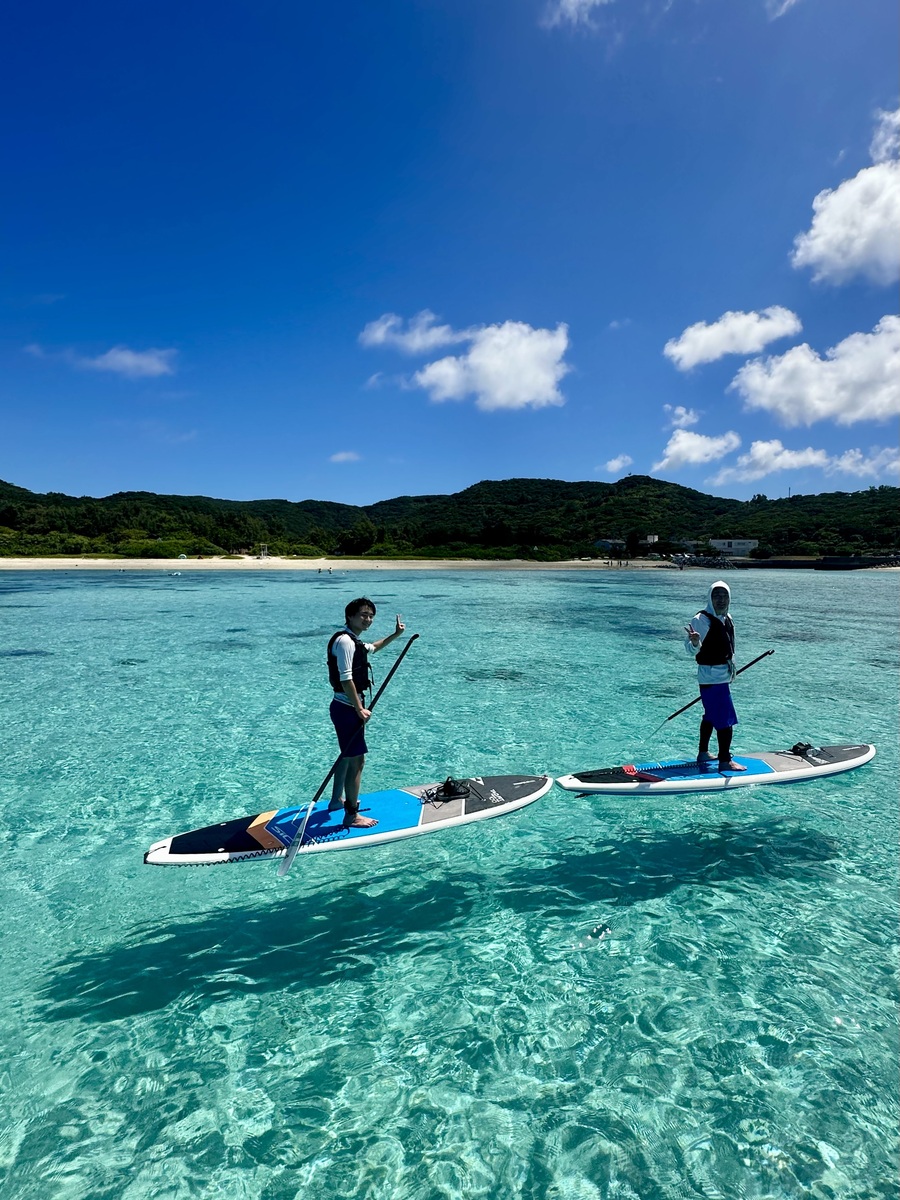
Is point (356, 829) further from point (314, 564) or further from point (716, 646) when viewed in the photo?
point (314, 564)

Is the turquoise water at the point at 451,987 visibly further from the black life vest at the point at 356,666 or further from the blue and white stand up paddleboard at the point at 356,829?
the black life vest at the point at 356,666

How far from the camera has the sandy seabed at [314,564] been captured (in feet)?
256

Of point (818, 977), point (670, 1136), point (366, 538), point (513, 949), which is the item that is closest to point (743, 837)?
point (818, 977)

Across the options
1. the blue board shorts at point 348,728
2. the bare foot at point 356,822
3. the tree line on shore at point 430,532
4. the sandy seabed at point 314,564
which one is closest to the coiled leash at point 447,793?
the bare foot at point 356,822

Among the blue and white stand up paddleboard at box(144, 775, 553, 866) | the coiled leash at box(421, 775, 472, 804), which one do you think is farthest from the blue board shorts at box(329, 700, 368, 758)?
the coiled leash at box(421, 775, 472, 804)

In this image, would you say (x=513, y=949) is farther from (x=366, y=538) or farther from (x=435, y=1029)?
(x=366, y=538)

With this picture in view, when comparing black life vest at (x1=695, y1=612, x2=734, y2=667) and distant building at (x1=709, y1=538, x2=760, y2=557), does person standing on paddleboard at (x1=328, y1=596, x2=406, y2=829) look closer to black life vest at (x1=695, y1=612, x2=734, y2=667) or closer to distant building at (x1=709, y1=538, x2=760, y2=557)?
black life vest at (x1=695, y1=612, x2=734, y2=667)

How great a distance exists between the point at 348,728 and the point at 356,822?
1238mm

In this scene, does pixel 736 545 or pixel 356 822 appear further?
pixel 736 545

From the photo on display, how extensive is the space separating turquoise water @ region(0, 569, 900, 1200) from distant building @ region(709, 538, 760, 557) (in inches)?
5345

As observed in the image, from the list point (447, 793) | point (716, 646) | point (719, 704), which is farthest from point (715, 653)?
point (447, 793)

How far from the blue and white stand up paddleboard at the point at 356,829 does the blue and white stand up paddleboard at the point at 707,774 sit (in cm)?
73

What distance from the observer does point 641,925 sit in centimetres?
612

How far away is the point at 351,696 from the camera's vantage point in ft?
21.8
